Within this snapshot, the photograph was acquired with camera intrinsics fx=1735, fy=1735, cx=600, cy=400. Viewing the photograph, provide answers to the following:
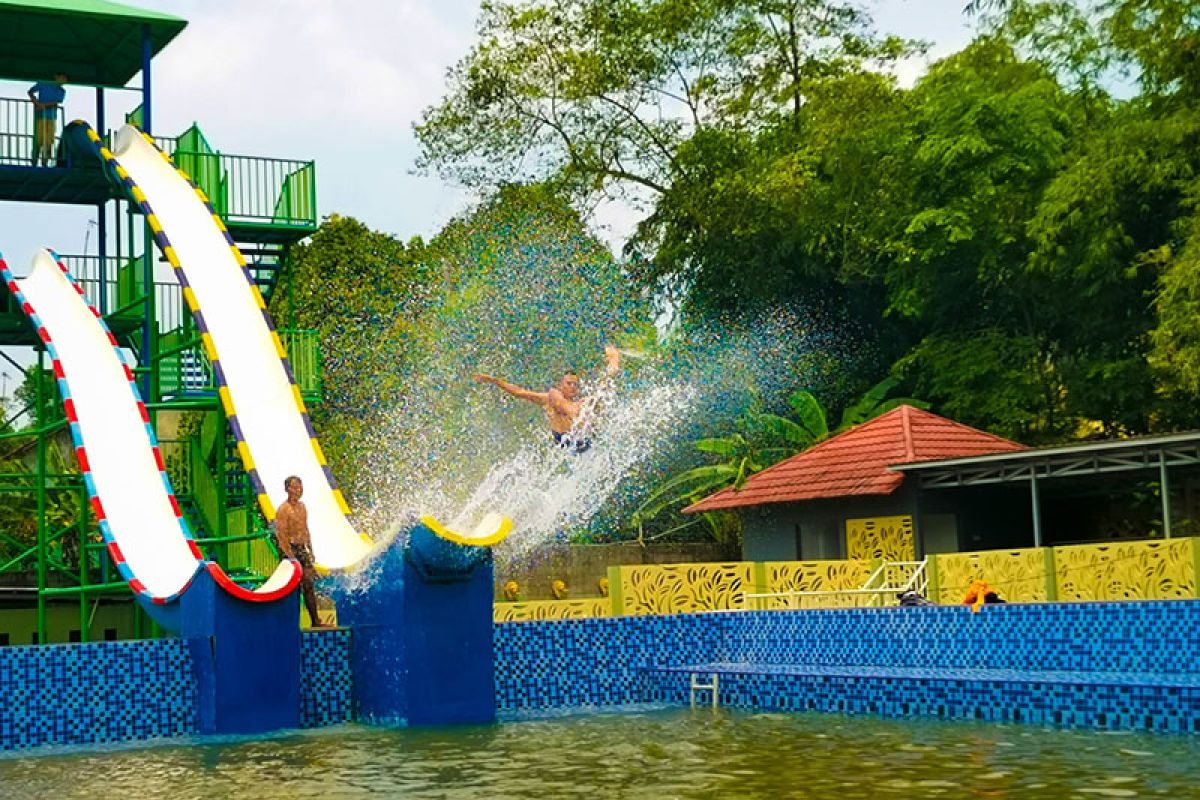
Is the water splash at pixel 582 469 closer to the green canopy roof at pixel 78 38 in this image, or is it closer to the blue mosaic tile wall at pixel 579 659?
the blue mosaic tile wall at pixel 579 659

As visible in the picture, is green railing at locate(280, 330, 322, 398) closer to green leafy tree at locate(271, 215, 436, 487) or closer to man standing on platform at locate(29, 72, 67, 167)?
man standing on platform at locate(29, 72, 67, 167)

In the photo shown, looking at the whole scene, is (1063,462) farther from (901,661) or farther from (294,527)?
(294,527)

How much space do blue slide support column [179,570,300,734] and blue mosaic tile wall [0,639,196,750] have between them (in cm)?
22

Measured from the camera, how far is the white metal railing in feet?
60.1

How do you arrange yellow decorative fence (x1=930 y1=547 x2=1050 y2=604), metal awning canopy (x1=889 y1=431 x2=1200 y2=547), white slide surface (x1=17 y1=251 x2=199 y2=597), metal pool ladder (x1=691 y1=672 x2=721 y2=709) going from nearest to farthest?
metal pool ladder (x1=691 y1=672 x2=721 y2=709)
yellow decorative fence (x1=930 y1=547 x2=1050 y2=604)
white slide surface (x1=17 y1=251 x2=199 y2=597)
metal awning canopy (x1=889 y1=431 x2=1200 y2=547)

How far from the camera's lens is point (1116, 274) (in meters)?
28.1

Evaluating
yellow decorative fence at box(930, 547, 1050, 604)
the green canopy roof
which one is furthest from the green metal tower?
yellow decorative fence at box(930, 547, 1050, 604)

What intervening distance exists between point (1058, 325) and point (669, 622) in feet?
54.0

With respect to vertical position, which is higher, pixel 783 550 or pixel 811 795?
pixel 783 550

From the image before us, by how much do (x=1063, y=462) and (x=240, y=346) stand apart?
989 cm

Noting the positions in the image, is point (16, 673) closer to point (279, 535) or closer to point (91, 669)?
point (91, 669)

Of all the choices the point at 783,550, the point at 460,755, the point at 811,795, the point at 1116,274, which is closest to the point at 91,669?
the point at 460,755

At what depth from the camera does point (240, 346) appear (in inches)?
811

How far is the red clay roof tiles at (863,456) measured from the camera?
24.0 meters
